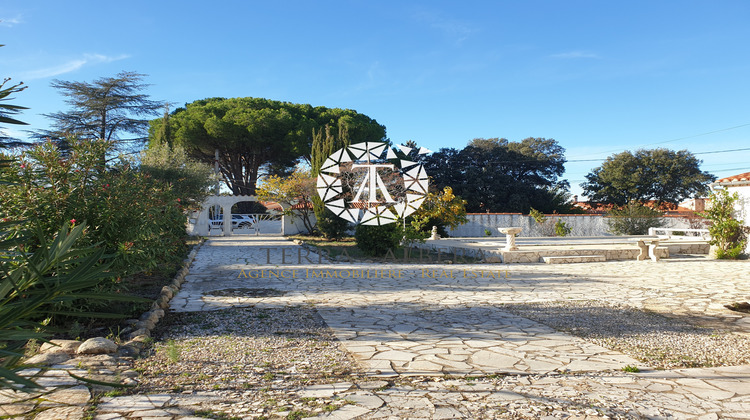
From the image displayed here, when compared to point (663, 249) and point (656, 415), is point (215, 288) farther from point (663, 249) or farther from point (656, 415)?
point (663, 249)

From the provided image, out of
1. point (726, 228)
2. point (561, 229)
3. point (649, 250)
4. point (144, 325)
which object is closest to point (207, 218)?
point (561, 229)

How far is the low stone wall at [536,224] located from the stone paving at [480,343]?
51.4 feet

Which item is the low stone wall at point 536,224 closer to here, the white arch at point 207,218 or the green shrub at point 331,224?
the green shrub at point 331,224

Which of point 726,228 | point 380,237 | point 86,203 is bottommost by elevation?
point 380,237

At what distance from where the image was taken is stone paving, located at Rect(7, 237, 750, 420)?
10.0 ft

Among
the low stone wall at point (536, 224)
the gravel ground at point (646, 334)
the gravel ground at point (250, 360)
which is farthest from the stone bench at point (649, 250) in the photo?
the low stone wall at point (536, 224)

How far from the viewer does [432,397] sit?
323cm

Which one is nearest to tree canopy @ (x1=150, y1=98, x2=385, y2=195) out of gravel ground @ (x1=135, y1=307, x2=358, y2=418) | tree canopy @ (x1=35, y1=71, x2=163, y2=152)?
tree canopy @ (x1=35, y1=71, x2=163, y2=152)

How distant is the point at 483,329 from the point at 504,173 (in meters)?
33.6

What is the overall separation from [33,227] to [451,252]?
12.6m

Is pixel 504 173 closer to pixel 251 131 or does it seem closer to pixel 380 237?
pixel 251 131

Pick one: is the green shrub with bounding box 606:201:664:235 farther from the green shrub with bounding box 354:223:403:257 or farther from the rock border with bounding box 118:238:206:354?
the rock border with bounding box 118:238:206:354

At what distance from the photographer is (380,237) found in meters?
13.8

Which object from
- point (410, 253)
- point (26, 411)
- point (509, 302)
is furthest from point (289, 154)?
point (26, 411)
